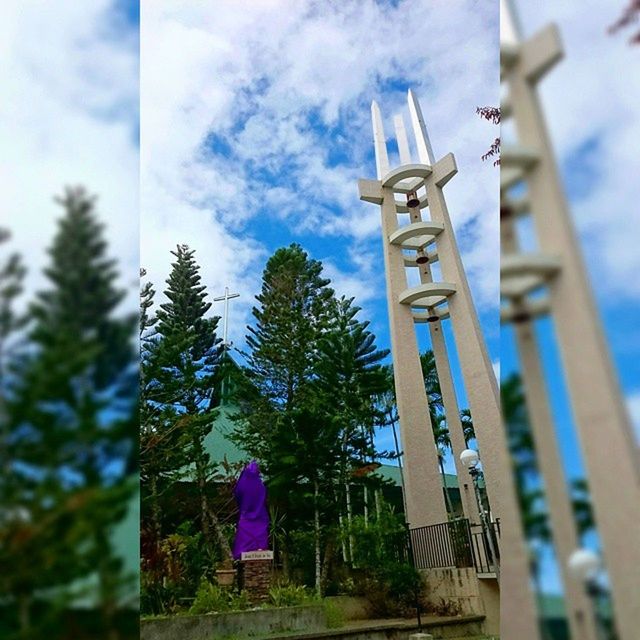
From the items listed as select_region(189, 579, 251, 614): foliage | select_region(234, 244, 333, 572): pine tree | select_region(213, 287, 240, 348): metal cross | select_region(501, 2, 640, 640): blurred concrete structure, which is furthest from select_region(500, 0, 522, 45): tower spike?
select_region(213, 287, 240, 348): metal cross

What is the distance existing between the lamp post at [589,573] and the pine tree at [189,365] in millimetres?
6195

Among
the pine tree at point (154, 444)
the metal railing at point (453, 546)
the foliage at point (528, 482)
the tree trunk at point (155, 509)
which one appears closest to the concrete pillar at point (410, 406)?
the metal railing at point (453, 546)

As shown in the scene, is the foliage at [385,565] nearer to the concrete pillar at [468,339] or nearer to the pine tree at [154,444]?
the concrete pillar at [468,339]

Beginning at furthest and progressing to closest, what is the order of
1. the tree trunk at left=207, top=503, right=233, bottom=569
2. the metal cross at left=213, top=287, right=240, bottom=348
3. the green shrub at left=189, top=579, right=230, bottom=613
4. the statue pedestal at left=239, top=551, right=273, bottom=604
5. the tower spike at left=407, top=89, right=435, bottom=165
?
the metal cross at left=213, top=287, right=240, bottom=348 → the tower spike at left=407, top=89, right=435, bottom=165 → the tree trunk at left=207, top=503, right=233, bottom=569 → the statue pedestal at left=239, top=551, right=273, bottom=604 → the green shrub at left=189, top=579, right=230, bottom=613

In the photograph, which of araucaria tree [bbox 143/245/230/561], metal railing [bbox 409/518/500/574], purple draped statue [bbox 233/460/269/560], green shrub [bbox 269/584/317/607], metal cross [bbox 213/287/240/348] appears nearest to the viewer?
green shrub [bbox 269/584/317/607]

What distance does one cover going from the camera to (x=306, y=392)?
800 cm

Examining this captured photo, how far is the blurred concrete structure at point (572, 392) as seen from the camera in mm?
276

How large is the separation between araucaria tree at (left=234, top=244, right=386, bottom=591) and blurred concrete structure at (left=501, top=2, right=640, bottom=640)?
6.25 m

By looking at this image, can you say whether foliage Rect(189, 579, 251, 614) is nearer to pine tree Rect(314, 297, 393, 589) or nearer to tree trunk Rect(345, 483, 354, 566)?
tree trunk Rect(345, 483, 354, 566)

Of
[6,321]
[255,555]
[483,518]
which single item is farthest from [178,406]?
[6,321]

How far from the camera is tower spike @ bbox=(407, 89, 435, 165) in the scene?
6.92m

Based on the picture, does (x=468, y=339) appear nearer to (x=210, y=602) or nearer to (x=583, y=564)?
(x=210, y=602)

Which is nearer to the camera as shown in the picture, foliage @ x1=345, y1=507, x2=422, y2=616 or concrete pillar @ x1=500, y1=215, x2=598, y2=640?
concrete pillar @ x1=500, y1=215, x2=598, y2=640

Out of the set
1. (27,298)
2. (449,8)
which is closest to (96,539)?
(27,298)
